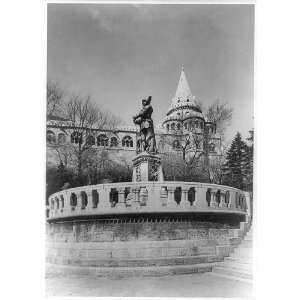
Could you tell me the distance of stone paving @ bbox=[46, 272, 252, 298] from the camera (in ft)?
34.0

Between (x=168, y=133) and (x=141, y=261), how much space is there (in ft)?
9.21

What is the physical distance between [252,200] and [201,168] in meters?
1.45

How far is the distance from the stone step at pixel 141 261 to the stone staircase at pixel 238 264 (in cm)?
18

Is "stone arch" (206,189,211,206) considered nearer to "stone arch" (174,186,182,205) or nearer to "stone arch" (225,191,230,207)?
"stone arch" (225,191,230,207)

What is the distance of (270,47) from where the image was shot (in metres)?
10.6

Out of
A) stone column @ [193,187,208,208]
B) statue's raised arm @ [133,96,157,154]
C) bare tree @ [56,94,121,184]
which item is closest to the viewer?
stone column @ [193,187,208,208]

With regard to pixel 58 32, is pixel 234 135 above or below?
below

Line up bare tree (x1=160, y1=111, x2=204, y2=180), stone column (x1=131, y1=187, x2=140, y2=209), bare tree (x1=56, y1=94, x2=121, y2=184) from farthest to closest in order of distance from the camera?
bare tree (x1=160, y1=111, x2=204, y2=180) → bare tree (x1=56, y1=94, x2=121, y2=184) → stone column (x1=131, y1=187, x2=140, y2=209)

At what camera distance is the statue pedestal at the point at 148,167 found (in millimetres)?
11414

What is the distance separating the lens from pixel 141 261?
1064 cm

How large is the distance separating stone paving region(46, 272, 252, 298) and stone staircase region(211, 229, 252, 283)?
0.14m

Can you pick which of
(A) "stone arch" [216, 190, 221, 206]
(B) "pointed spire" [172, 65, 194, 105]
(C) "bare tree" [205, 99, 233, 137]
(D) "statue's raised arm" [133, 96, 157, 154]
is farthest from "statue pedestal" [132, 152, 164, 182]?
(C) "bare tree" [205, 99, 233, 137]
